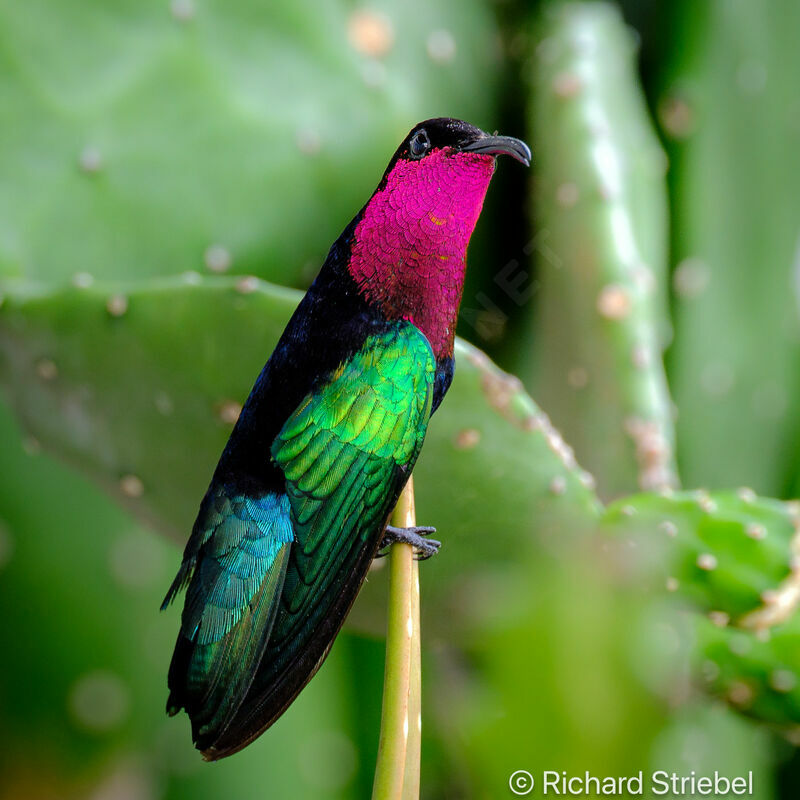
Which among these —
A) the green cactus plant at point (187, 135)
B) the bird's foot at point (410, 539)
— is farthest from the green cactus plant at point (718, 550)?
the green cactus plant at point (187, 135)

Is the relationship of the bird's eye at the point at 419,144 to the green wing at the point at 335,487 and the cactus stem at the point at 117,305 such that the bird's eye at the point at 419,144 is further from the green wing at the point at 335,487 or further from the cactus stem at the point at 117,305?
A: the cactus stem at the point at 117,305

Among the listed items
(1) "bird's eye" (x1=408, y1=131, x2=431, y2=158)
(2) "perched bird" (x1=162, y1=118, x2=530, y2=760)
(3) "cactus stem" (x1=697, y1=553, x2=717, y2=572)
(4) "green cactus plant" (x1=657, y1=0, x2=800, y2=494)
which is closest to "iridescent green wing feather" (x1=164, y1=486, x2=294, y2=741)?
(2) "perched bird" (x1=162, y1=118, x2=530, y2=760)

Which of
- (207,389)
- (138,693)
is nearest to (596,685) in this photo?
(207,389)

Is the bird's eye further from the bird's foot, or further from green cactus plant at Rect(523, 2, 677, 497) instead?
green cactus plant at Rect(523, 2, 677, 497)

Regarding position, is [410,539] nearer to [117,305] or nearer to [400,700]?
[400,700]

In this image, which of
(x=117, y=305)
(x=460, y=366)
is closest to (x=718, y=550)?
(x=460, y=366)
